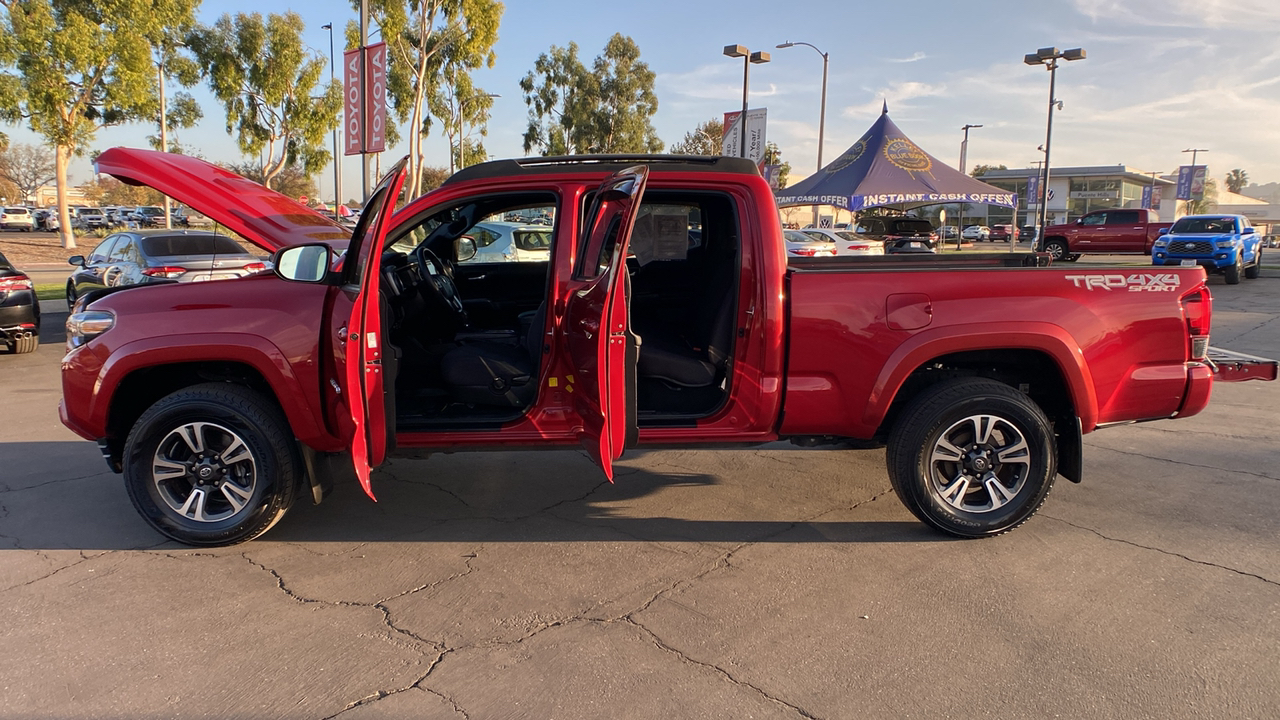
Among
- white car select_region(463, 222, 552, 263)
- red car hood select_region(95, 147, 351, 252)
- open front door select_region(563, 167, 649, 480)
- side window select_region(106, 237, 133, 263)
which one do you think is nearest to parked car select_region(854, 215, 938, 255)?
white car select_region(463, 222, 552, 263)

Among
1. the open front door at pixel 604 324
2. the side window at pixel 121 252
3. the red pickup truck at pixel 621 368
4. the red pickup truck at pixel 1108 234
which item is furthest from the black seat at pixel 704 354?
the red pickup truck at pixel 1108 234

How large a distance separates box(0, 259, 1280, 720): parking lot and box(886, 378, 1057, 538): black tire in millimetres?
185

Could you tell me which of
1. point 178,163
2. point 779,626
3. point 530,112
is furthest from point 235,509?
point 530,112

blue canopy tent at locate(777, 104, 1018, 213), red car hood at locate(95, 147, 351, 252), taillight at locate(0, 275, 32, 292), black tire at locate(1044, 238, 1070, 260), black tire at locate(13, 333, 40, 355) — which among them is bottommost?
black tire at locate(13, 333, 40, 355)

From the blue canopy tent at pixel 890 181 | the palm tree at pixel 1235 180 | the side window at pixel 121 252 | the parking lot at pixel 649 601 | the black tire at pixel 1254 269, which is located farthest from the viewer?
the palm tree at pixel 1235 180

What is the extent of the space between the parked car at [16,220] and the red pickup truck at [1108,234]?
181 ft

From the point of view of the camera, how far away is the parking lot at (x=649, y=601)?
2.90m

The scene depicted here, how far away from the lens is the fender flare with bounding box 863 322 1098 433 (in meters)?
3.98

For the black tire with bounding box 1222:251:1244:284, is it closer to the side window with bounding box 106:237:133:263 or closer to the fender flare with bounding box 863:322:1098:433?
the fender flare with bounding box 863:322:1098:433

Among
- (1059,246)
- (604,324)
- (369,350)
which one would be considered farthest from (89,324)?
(1059,246)

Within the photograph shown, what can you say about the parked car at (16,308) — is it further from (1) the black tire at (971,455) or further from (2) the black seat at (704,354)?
(1) the black tire at (971,455)

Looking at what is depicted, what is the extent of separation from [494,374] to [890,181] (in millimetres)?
15719

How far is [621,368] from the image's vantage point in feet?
12.3

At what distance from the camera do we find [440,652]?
3.19 meters
